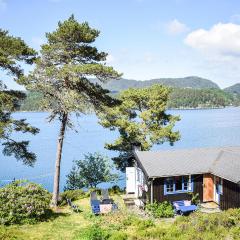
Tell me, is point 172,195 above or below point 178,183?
below

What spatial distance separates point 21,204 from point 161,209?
30.9 feet

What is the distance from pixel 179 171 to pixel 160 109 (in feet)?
34.0

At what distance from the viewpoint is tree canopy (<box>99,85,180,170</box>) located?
35156 millimetres

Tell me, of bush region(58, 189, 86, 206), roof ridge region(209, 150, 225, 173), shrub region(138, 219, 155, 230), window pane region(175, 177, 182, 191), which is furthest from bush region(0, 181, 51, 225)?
roof ridge region(209, 150, 225, 173)

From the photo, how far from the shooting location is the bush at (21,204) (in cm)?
2152

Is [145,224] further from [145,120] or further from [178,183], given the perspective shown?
[145,120]

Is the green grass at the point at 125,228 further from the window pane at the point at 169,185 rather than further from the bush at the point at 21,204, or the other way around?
the window pane at the point at 169,185

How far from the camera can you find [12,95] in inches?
986

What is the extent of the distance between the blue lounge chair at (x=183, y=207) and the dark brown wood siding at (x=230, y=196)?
78.4 inches

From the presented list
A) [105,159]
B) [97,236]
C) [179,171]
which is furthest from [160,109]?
[97,236]

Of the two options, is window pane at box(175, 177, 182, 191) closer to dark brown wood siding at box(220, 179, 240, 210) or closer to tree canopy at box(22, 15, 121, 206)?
dark brown wood siding at box(220, 179, 240, 210)

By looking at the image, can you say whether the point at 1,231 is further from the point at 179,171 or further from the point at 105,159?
the point at 105,159

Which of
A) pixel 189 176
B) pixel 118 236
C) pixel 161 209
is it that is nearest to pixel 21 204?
pixel 118 236

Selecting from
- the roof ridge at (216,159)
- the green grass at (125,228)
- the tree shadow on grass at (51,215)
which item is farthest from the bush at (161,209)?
the tree shadow on grass at (51,215)
